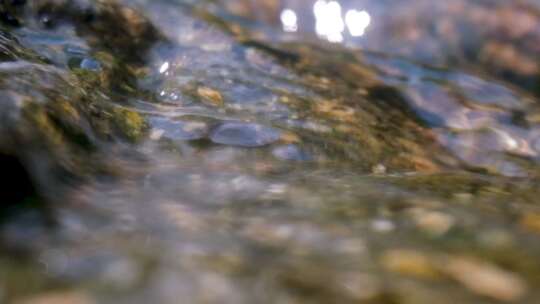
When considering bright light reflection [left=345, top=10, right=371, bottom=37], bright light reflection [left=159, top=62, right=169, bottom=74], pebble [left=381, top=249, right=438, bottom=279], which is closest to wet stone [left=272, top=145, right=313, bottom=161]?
bright light reflection [left=159, top=62, right=169, bottom=74]

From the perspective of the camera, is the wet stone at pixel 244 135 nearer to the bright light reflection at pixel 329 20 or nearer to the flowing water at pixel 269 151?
the flowing water at pixel 269 151

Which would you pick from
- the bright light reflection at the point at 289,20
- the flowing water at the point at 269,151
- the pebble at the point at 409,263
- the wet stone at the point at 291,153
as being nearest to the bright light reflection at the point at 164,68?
the flowing water at the point at 269,151

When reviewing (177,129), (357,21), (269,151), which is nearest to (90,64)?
(177,129)

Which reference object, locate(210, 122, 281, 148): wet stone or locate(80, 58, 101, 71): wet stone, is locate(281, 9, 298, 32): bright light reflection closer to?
locate(80, 58, 101, 71): wet stone

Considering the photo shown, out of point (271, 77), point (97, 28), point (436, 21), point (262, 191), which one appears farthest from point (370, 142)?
point (436, 21)

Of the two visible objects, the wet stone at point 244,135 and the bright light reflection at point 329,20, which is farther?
the bright light reflection at point 329,20

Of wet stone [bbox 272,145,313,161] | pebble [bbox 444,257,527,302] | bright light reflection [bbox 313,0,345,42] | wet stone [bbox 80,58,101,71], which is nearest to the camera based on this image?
pebble [bbox 444,257,527,302]
